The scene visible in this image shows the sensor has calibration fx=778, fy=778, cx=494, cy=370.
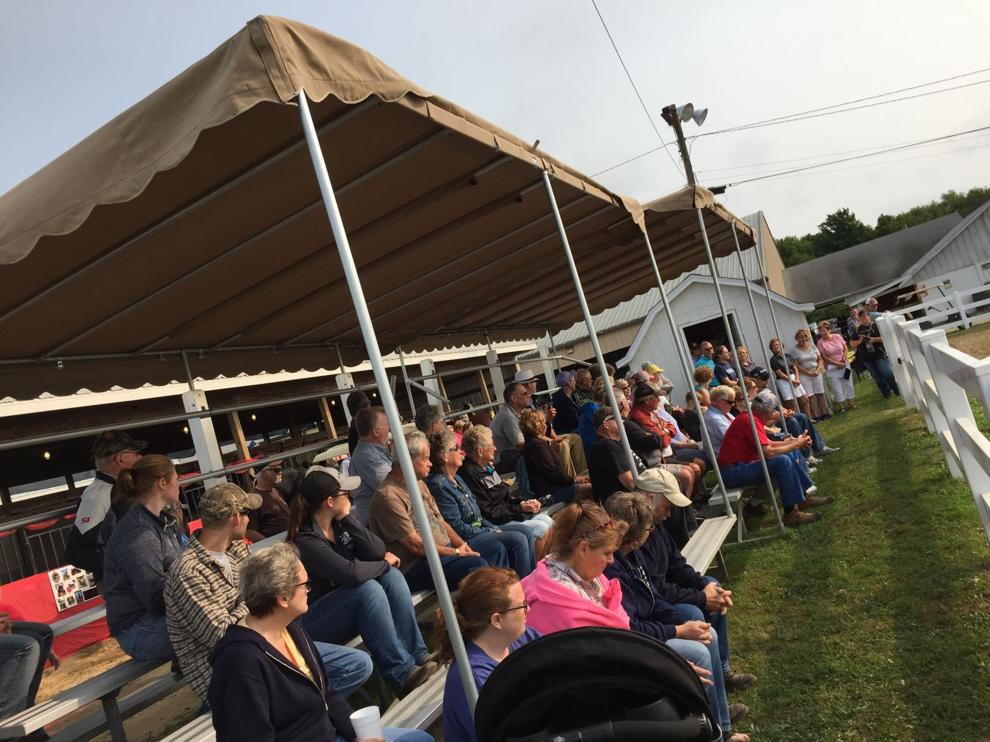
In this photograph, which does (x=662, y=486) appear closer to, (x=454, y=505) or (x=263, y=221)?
(x=454, y=505)

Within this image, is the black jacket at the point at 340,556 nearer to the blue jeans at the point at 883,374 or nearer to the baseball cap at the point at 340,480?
the baseball cap at the point at 340,480

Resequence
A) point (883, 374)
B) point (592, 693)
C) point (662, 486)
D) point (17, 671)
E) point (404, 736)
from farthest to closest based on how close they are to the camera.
Answer: 1. point (883, 374)
2. point (662, 486)
3. point (17, 671)
4. point (404, 736)
5. point (592, 693)

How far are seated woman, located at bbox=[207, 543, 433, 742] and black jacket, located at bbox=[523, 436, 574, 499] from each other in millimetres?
4332

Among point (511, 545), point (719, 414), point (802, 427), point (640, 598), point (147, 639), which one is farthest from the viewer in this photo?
point (802, 427)

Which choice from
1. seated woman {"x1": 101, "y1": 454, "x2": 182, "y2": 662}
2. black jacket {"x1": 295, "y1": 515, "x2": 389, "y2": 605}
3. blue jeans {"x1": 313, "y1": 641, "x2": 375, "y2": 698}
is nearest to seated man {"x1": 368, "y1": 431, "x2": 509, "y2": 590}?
black jacket {"x1": 295, "y1": 515, "x2": 389, "y2": 605}

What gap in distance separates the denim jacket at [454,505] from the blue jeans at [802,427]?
21.3 feet

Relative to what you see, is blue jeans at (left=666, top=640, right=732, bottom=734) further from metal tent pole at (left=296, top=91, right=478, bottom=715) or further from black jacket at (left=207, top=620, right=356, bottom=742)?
black jacket at (left=207, top=620, right=356, bottom=742)

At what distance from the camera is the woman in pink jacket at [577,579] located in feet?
10.8

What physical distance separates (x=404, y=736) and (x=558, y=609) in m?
0.80

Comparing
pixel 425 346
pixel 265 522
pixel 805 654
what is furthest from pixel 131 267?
pixel 425 346

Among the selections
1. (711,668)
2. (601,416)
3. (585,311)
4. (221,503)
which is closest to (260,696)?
(221,503)

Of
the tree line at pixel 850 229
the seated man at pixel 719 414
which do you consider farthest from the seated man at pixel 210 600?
the tree line at pixel 850 229

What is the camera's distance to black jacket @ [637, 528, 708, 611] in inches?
167

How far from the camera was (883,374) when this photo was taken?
1511cm
